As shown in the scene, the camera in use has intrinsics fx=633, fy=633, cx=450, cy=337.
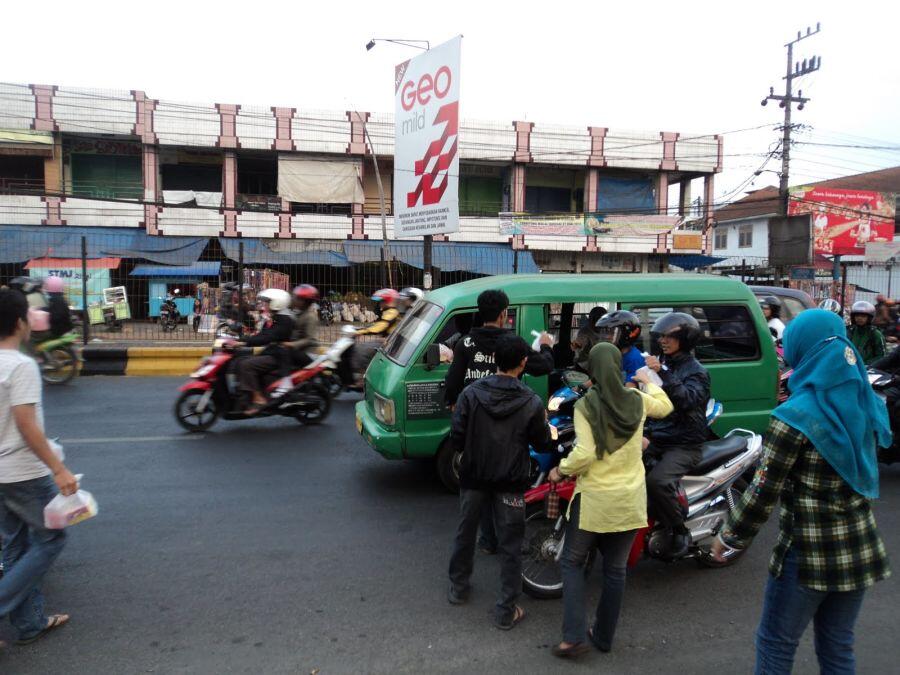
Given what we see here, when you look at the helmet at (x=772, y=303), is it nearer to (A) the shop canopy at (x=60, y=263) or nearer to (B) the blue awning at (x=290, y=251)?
(A) the shop canopy at (x=60, y=263)

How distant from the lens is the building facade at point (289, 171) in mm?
23203

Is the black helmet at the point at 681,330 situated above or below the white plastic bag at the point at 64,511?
above

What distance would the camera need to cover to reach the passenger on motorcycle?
23.9 feet

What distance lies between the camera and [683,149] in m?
28.0

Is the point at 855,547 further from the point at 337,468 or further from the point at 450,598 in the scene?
the point at 337,468

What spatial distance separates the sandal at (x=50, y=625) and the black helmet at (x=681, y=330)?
3.62 m

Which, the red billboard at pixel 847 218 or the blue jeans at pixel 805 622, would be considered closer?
the blue jeans at pixel 805 622

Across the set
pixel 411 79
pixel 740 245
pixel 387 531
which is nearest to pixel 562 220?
pixel 411 79

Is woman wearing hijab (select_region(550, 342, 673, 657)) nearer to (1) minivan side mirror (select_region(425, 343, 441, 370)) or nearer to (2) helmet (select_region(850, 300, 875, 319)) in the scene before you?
(1) minivan side mirror (select_region(425, 343, 441, 370))

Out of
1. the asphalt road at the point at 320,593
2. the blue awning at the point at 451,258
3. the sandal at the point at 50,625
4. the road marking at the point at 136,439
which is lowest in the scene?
the asphalt road at the point at 320,593

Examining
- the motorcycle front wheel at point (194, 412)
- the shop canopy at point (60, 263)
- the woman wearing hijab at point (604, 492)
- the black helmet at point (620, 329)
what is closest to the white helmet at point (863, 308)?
the black helmet at point (620, 329)

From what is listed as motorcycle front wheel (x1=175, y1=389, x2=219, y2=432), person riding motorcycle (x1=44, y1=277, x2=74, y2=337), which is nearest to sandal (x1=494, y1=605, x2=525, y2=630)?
motorcycle front wheel (x1=175, y1=389, x2=219, y2=432)

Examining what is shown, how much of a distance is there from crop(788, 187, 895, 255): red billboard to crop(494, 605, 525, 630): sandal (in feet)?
131

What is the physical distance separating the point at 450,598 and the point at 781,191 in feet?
80.9
